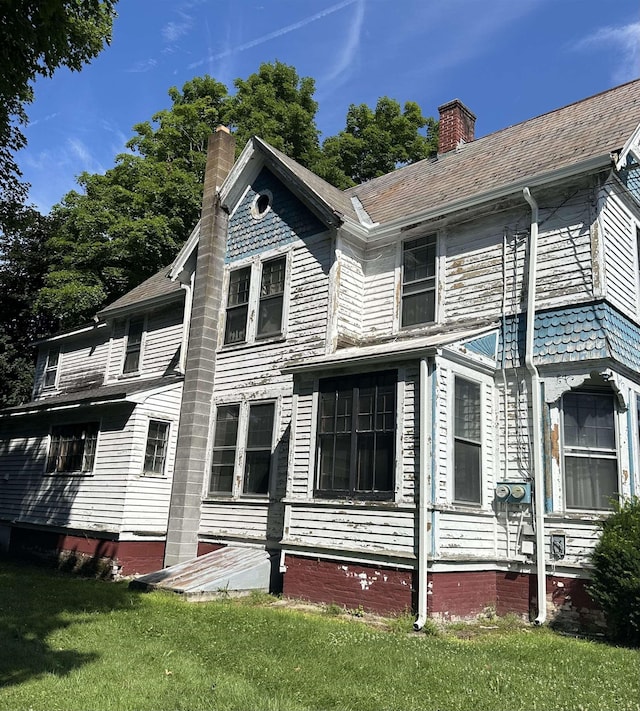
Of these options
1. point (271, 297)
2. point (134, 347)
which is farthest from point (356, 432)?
point (134, 347)

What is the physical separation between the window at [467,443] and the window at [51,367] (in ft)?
53.0

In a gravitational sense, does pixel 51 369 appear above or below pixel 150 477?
above

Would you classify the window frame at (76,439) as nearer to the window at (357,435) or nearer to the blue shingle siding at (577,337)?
the window at (357,435)

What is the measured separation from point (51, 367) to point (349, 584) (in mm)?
16141

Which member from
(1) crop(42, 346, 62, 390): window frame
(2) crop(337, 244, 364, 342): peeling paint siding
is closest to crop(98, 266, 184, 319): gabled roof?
(1) crop(42, 346, 62, 390): window frame

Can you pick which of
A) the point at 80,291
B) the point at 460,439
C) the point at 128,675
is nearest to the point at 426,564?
the point at 460,439

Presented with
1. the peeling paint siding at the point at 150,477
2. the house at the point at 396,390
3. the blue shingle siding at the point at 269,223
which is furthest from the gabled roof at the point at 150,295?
the peeling paint siding at the point at 150,477

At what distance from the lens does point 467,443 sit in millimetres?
10695

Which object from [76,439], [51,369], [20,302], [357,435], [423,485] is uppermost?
[20,302]

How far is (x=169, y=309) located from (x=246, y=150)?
4884mm

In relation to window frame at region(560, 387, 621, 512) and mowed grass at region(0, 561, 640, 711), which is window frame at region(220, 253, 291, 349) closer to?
window frame at region(560, 387, 621, 512)

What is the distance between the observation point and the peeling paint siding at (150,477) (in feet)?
48.3

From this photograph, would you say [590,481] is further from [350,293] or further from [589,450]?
[350,293]

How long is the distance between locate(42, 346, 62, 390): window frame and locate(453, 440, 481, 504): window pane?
16.1 m
